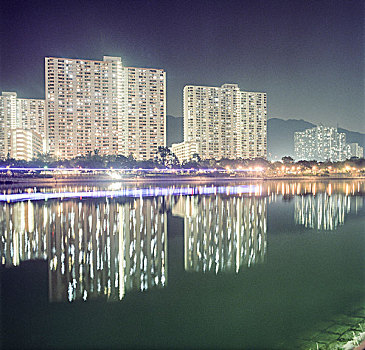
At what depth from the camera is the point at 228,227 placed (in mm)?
12117

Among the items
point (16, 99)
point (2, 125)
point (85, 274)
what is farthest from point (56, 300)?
point (16, 99)

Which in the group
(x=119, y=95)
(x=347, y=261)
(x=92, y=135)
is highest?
(x=119, y=95)

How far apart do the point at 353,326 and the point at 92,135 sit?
134223mm

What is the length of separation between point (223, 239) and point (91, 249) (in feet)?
12.6

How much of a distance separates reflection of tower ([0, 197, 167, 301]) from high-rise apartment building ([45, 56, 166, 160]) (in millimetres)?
121038

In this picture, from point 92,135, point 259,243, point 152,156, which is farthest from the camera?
point 152,156

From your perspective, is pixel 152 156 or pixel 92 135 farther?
pixel 152 156

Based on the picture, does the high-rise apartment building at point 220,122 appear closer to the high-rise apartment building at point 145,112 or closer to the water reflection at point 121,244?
the high-rise apartment building at point 145,112

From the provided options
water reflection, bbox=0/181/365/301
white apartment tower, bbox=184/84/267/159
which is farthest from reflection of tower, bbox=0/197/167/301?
white apartment tower, bbox=184/84/267/159

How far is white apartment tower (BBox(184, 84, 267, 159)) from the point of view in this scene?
161m

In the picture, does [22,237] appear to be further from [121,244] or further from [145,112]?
[145,112]

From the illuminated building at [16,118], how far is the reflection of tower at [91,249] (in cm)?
13247

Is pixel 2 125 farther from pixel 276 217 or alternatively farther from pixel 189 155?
pixel 276 217

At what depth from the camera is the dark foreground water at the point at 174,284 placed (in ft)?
15.9
